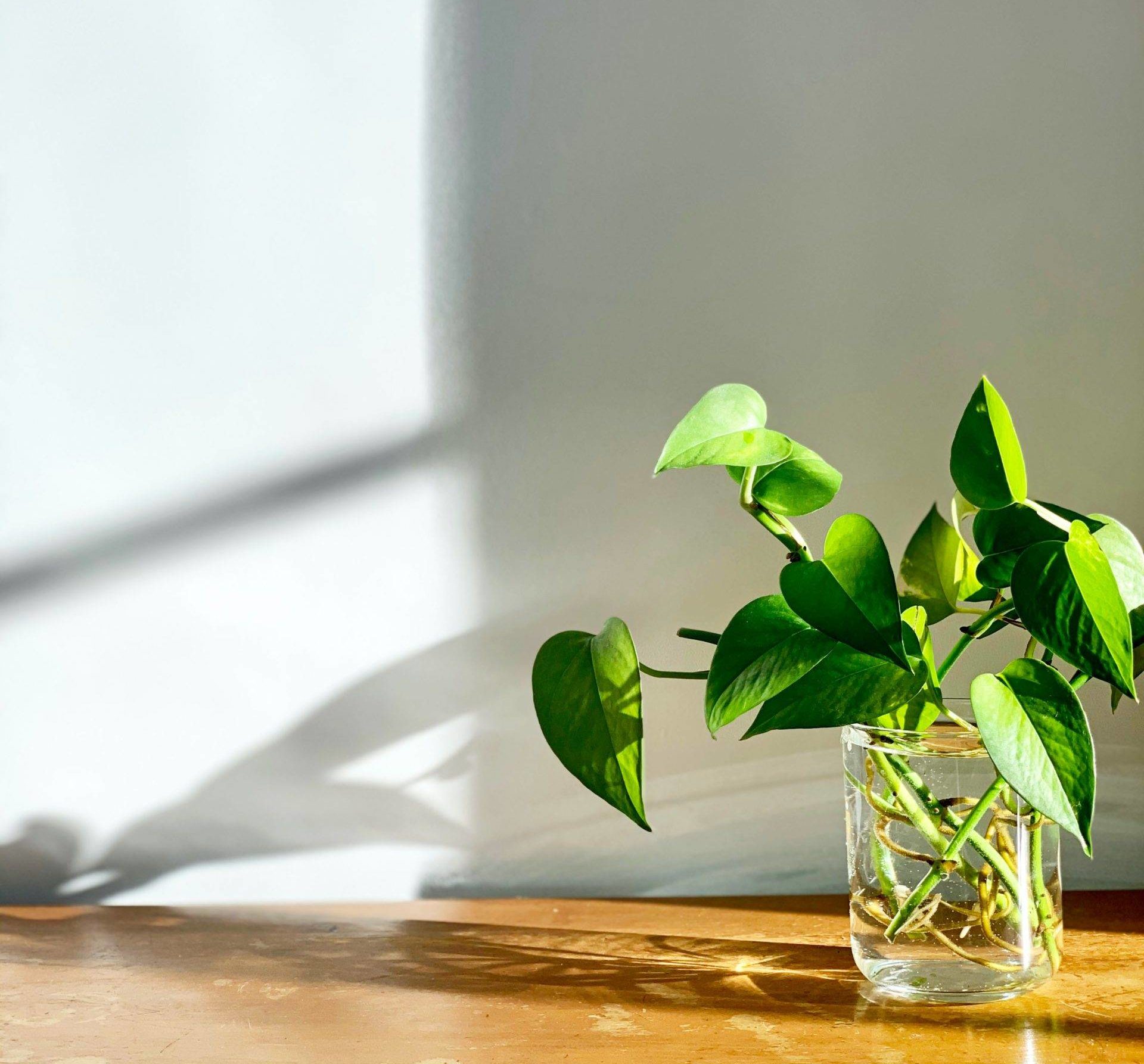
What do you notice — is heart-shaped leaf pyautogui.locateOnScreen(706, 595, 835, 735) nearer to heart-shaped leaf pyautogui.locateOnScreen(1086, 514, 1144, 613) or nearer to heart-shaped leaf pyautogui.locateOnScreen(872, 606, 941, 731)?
heart-shaped leaf pyautogui.locateOnScreen(872, 606, 941, 731)

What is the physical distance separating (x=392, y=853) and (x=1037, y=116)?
0.79 metres

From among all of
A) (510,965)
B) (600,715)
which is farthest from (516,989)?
(600,715)

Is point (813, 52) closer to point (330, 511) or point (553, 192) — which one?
point (553, 192)

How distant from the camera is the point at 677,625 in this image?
90cm

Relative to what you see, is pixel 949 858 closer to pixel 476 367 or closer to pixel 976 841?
pixel 976 841

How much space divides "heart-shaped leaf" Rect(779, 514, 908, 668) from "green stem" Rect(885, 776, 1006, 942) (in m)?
0.15

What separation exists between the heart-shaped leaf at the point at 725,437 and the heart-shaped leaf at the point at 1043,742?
16 centimetres

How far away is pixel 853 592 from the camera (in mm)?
563

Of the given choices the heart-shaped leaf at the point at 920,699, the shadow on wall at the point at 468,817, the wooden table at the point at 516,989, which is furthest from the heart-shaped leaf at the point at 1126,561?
the shadow on wall at the point at 468,817

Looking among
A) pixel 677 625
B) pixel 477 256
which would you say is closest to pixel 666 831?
pixel 677 625

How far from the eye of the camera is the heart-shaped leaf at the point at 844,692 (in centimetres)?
59

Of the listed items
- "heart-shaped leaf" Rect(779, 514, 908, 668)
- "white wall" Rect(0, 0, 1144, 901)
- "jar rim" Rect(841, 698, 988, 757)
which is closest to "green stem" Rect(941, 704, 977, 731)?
"jar rim" Rect(841, 698, 988, 757)

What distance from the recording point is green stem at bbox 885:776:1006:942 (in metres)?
0.64

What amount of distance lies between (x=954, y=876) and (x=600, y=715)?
0.24 m
